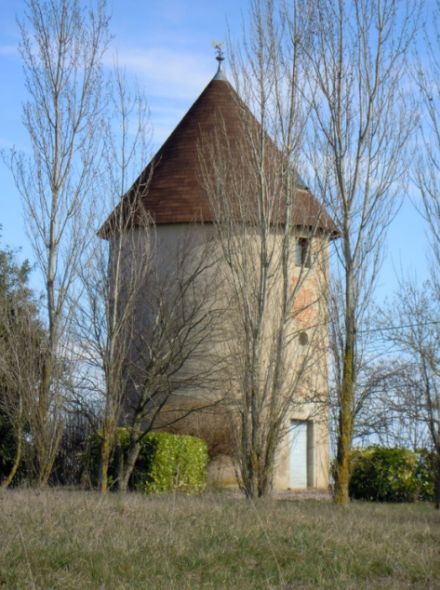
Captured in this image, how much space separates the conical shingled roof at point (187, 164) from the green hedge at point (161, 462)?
5.44 meters

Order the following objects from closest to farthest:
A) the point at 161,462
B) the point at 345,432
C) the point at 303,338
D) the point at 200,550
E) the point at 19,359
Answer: the point at 200,550 < the point at 345,432 < the point at 19,359 < the point at 161,462 < the point at 303,338

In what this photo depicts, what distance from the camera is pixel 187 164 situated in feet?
77.7

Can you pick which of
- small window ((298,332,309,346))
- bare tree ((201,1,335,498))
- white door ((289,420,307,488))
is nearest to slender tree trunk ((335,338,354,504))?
bare tree ((201,1,335,498))

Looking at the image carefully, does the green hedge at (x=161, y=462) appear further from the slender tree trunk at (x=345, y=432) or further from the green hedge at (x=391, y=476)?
the slender tree trunk at (x=345, y=432)

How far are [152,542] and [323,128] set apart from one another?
866 centimetres

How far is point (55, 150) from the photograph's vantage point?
1717cm

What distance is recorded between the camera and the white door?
2278 centimetres

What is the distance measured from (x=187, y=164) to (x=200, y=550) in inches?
645

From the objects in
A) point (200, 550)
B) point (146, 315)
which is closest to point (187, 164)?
point (146, 315)

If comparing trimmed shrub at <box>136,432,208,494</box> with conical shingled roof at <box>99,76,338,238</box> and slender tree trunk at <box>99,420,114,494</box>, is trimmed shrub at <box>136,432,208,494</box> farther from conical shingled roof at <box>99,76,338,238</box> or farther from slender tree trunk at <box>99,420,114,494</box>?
conical shingled roof at <box>99,76,338,238</box>

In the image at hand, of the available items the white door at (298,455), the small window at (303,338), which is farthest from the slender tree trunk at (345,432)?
the white door at (298,455)

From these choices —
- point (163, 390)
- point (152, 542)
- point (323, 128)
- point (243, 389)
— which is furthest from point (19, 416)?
point (152, 542)

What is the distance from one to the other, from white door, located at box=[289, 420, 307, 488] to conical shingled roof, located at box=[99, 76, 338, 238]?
18.5 ft

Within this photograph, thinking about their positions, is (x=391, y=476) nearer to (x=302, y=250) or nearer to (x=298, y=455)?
(x=298, y=455)
